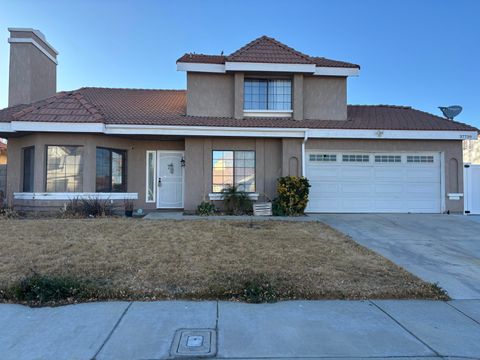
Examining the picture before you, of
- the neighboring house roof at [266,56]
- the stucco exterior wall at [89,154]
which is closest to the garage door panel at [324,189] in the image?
the neighboring house roof at [266,56]

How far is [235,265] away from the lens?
6145 millimetres

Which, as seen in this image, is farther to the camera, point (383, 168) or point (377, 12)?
point (377, 12)

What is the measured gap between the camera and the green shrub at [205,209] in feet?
40.6

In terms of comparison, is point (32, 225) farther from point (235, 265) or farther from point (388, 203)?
point (388, 203)

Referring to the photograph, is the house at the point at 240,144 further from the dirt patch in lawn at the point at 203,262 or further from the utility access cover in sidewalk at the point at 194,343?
the utility access cover in sidewalk at the point at 194,343

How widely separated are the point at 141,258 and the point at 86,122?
6812 millimetres

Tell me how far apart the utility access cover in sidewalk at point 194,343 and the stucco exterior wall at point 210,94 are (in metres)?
10.6

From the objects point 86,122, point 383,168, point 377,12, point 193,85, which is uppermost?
point 377,12

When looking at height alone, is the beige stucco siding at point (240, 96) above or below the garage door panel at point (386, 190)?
above

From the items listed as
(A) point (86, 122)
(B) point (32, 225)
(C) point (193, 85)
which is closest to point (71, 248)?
(B) point (32, 225)

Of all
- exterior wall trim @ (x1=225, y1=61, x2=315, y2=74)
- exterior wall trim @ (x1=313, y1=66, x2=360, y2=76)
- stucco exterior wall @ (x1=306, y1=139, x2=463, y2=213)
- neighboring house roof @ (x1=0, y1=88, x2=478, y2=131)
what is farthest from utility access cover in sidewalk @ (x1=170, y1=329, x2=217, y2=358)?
exterior wall trim @ (x1=313, y1=66, x2=360, y2=76)

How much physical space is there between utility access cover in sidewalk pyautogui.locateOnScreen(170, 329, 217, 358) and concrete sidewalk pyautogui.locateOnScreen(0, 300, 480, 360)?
44 mm

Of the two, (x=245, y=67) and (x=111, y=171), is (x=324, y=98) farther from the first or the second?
(x=111, y=171)

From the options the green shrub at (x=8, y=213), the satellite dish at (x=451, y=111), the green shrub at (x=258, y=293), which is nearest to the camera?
the green shrub at (x=258, y=293)
